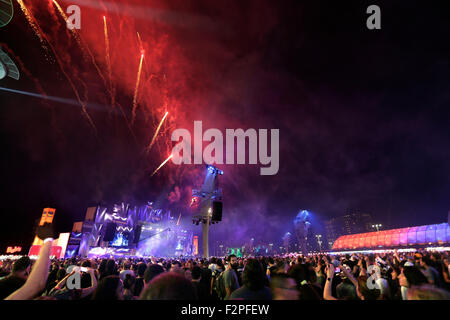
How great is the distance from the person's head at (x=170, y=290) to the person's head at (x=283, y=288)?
1396 millimetres

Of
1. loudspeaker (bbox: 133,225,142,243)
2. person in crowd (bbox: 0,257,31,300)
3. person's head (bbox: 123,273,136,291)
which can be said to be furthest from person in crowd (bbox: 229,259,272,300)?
loudspeaker (bbox: 133,225,142,243)

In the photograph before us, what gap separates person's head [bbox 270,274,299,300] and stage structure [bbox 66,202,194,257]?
129 feet

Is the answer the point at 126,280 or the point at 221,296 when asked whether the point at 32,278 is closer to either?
the point at 126,280

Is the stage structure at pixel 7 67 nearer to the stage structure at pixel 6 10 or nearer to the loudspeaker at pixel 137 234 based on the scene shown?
the stage structure at pixel 6 10

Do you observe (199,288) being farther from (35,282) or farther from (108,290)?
(35,282)

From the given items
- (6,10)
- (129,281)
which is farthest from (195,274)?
(6,10)

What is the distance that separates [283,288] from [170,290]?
170cm

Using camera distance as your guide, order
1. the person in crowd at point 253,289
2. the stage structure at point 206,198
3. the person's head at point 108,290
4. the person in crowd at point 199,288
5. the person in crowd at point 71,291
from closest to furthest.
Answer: the person's head at point 108,290 → the person in crowd at point 253,289 → the person in crowd at point 71,291 → the person in crowd at point 199,288 → the stage structure at point 206,198

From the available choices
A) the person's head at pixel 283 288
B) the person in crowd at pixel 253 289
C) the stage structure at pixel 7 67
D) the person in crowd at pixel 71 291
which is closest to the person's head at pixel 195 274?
the person in crowd at pixel 71 291

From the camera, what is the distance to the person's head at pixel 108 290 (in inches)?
107

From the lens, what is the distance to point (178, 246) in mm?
69562

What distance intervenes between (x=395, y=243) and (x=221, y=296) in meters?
64.2

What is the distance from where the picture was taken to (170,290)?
192 cm
